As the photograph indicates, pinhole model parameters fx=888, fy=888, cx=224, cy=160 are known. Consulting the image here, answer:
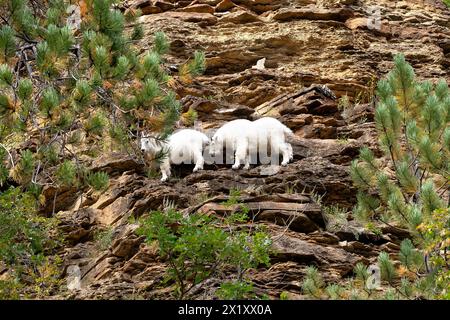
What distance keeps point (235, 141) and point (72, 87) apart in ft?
10.7

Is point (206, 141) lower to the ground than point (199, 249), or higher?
lower

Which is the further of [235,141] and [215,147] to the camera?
[215,147]

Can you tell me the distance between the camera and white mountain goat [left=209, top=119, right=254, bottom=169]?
14711 millimetres

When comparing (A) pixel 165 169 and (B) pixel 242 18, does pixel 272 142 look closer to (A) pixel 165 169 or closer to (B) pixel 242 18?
(A) pixel 165 169

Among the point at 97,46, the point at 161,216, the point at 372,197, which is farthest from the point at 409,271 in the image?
the point at 97,46

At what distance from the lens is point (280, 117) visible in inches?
652

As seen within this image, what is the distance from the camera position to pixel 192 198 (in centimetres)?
1377

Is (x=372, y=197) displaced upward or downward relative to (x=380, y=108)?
downward

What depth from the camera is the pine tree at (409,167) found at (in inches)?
448

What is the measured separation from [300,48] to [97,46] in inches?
325

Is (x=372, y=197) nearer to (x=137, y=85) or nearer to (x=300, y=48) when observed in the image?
(x=137, y=85)

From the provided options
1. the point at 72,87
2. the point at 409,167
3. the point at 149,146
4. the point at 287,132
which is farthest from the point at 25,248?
the point at 409,167

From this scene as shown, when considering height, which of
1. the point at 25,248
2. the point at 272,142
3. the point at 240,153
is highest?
the point at 272,142

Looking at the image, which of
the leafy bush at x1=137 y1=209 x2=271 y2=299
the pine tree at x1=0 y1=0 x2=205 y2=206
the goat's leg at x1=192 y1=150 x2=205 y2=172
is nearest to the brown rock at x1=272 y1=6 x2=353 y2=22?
the goat's leg at x1=192 y1=150 x2=205 y2=172
